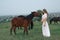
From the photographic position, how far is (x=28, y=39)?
13.9 meters

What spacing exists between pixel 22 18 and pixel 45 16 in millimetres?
2638

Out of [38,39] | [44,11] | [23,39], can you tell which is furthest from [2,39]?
[44,11]

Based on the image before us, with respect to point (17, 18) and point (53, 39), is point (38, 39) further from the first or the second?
point (17, 18)

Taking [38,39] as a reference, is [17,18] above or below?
above

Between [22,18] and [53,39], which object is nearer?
[53,39]

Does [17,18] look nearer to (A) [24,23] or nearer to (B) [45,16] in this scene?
(A) [24,23]

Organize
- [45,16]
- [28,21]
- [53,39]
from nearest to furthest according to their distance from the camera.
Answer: [53,39] → [45,16] → [28,21]

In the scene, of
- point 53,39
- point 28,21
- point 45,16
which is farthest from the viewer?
point 28,21

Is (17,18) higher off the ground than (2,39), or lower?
higher

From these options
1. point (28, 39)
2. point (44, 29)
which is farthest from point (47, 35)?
point (28, 39)

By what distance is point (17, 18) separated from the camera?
16875mm

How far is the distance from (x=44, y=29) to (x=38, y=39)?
1.44 m

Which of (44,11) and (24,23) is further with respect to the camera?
(24,23)

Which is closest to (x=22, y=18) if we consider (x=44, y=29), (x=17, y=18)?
(x=17, y=18)
